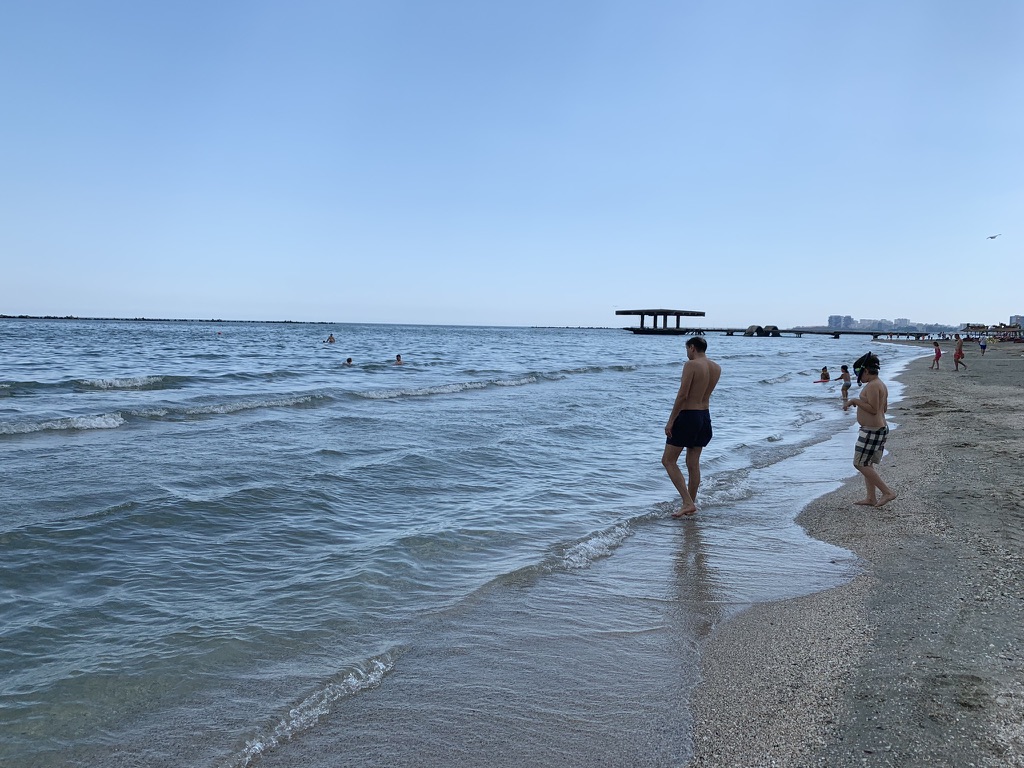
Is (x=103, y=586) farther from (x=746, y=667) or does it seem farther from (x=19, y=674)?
(x=746, y=667)

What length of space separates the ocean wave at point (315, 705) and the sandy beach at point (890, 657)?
1674 millimetres

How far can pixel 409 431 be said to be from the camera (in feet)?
45.0

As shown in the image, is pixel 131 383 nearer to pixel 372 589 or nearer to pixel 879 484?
pixel 372 589

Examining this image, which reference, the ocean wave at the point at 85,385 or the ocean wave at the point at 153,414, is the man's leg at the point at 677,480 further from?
the ocean wave at the point at 85,385

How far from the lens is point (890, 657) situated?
146 inches

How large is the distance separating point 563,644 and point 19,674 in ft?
9.68

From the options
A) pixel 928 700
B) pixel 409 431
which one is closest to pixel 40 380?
pixel 409 431

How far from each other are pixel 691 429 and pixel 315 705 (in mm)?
4950

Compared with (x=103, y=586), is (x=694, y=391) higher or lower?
higher

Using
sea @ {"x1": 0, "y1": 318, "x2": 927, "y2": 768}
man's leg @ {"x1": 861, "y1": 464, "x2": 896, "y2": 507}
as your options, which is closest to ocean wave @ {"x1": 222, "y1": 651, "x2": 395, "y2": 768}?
sea @ {"x1": 0, "y1": 318, "x2": 927, "y2": 768}

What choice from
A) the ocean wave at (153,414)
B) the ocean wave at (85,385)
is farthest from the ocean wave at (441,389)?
the ocean wave at (85,385)

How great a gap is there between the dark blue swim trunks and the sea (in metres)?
0.81

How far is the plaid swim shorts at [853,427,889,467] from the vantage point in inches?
293

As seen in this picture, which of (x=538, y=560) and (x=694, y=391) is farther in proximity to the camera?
(x=694, y=391)
